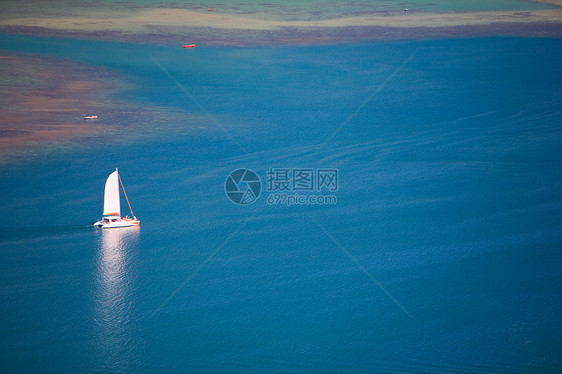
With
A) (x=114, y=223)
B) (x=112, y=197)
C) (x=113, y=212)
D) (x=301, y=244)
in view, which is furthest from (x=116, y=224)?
(x=301, y=244)

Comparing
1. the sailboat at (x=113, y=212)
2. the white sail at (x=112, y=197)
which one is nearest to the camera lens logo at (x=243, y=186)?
the sailboat at (x=113, y=212)

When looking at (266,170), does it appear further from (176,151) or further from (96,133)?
(96,133)

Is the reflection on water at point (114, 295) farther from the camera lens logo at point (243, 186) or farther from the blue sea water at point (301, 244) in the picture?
the camera lens logo at point (243, 186)

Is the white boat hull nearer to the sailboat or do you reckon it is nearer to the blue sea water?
the sailboat

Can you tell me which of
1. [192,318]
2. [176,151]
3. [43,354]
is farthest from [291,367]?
[176,151]

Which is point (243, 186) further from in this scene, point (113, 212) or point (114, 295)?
point (114, 295)

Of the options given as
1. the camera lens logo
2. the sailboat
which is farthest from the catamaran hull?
the camera lens logo

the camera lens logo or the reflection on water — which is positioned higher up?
the camera lens logo
